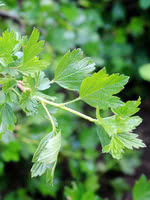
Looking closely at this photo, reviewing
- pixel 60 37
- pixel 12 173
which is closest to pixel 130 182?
pixel 12 173

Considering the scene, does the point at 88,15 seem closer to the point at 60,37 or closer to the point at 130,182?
the point at 60,37

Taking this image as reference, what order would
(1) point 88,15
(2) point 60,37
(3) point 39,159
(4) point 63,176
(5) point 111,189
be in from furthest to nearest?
1. (1) point 88,15
2. (5) point 111,189
3. (4) point 63,176
4. (2) point 60,37
5. (3) point 39,159

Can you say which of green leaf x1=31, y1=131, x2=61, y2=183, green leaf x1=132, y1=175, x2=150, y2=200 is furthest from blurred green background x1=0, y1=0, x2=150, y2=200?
green leaf x1=31, y1=131, x2=61, y2=183

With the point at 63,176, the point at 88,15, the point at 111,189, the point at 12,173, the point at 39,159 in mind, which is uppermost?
the point at 39,159

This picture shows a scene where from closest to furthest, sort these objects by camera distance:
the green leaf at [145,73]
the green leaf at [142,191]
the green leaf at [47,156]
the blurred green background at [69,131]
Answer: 1. the green leaf at [47,156]
2. the green leaf at [142,191]
3. the blurred green background at [69,131]
4. the green leaf at [145,73]

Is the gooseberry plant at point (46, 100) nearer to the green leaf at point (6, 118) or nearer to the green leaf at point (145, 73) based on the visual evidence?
the green leaf at point (6, 118)

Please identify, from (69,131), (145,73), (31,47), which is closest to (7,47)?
(31,47)

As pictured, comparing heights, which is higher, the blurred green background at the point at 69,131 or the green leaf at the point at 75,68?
the green leaf at the point at 75,68

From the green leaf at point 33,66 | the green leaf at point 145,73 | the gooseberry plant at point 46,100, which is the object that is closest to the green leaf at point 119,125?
the gooseberry plant at point 46,100
